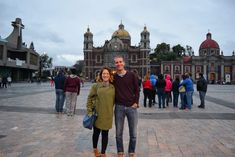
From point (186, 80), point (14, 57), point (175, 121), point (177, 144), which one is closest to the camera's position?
point (177, 144)

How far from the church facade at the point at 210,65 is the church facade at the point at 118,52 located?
25.4ft

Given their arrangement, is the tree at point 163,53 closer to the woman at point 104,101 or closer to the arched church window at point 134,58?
the arched church window at point 134,58

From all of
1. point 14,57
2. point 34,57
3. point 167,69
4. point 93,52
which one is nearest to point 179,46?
point 167,69

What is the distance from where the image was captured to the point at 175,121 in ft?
30.6

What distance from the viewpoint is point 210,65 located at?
84.9m

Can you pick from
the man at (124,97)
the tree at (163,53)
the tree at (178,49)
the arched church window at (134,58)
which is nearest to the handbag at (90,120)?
the man at (124,97)

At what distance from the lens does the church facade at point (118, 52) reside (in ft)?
275

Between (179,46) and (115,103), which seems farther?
(179,46)

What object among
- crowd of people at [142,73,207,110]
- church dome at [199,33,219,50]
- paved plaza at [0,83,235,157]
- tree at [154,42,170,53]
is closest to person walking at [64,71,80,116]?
paved plaza at [0,83,235,157]

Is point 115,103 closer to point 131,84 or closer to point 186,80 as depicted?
point 131,84

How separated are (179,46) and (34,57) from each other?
187 ft

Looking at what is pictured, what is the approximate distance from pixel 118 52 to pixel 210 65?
27560 mm

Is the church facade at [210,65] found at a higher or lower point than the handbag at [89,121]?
higher

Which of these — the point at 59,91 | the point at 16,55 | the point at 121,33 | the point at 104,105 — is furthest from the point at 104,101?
the point at 121,33
